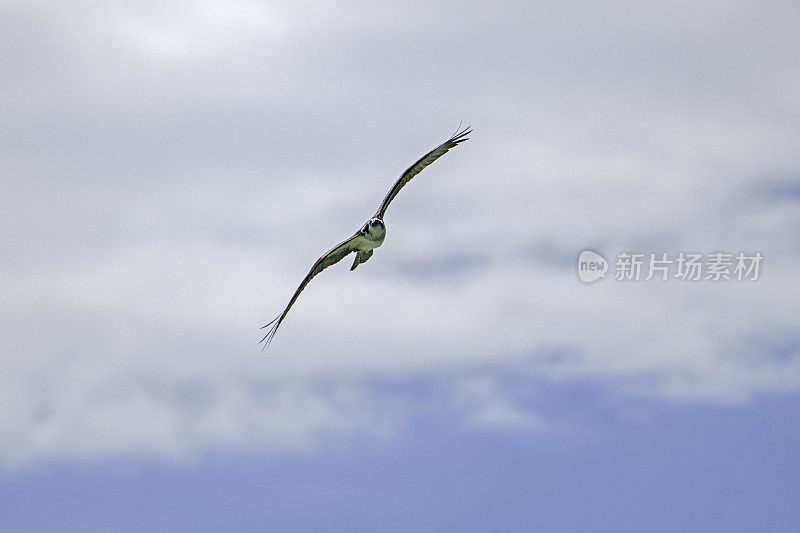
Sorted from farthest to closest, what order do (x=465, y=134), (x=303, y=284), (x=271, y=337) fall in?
(x=465, y=134), (x=303, y=284), (x=271, y=337)

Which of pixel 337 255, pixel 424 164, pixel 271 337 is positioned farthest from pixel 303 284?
pixel 424 164

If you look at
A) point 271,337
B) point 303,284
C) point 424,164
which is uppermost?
point 424,164

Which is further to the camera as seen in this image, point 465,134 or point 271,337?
point 465,134

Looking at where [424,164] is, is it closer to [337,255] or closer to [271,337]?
[337,255]

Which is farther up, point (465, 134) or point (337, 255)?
point (465, 134)

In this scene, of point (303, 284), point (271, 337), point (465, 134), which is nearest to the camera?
point (271, 337)

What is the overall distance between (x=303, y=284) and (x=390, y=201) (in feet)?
14.7

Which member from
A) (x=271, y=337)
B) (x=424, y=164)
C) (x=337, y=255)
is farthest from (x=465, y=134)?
(x=271, y=337)

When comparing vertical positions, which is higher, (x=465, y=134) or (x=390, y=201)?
(x=465, y=134)

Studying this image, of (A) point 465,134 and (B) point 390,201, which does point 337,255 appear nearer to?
(B) point 390,201

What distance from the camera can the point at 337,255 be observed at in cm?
3388

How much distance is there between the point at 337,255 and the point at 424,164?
498 cm

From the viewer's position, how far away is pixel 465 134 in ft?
116

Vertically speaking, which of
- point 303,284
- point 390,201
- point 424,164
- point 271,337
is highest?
point 424,164
